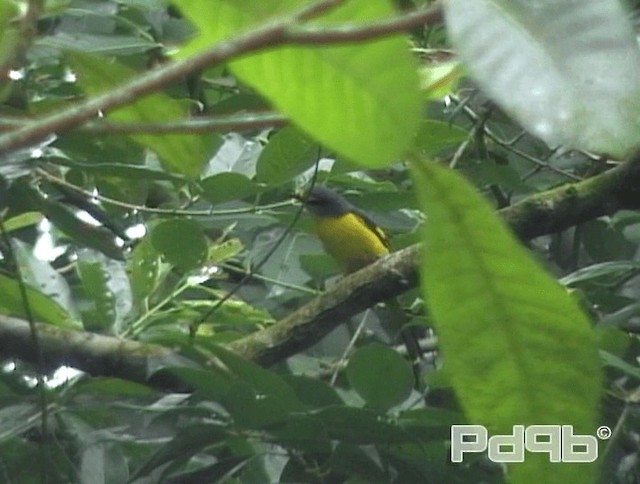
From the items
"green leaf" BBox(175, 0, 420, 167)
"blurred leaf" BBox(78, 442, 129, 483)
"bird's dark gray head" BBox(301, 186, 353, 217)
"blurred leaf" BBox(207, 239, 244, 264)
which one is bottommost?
"bird's dark gray head" BBox(301, 186, 353, 217)

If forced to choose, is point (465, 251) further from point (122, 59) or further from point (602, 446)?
point (122, 59)

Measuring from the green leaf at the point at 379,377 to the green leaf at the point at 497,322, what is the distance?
74 cm

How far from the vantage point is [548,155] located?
6.39 ft

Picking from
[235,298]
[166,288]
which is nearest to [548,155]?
[235,298]

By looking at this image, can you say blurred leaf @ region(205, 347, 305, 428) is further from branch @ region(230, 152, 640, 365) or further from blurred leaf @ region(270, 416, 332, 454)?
branch @ region(230, 152, 640, 365)

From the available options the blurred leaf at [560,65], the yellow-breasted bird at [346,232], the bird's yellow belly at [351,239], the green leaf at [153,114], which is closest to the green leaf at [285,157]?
the green leaf at [153,114]

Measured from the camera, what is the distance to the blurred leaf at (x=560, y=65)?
1.01ft

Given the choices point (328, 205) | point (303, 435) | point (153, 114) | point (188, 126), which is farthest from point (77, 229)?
point (328, 205)

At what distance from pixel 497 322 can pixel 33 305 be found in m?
0.84

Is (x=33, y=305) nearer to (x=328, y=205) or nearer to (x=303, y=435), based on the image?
(x=303, y=435)

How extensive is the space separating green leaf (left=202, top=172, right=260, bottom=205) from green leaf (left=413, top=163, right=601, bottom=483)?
0.85 m

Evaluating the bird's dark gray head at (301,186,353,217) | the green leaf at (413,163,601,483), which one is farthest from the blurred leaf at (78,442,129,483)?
the bird's dark gray head at (301,186,353,217)

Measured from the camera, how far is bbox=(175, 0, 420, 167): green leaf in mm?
347

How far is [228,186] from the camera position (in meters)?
1.26
